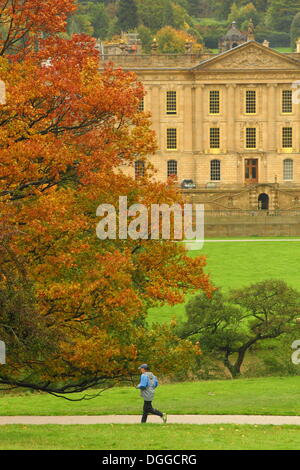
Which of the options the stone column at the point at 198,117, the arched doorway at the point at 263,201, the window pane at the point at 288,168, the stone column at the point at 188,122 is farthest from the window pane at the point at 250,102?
the arched doorway at the point at 263,201

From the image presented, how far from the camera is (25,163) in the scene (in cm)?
2488

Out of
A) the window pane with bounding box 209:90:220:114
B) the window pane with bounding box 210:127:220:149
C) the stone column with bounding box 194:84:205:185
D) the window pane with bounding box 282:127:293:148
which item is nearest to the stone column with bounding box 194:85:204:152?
the stone column with bounding box 194:84:205:185

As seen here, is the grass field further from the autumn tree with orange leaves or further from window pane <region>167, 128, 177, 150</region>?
window pane <region>167, 128, 177, 150</region>

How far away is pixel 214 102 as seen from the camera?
112 m

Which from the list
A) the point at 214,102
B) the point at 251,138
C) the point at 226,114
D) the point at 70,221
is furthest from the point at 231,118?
the point at 70,221

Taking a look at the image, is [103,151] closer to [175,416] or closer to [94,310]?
[94,310]

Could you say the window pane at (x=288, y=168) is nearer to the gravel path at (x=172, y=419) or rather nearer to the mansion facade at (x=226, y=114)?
the mansion facade at (x=226, y=114)

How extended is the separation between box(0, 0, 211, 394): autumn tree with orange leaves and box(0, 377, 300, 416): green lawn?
2018mm

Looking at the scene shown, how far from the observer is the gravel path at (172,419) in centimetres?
2622

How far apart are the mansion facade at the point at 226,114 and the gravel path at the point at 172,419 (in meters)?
82.4

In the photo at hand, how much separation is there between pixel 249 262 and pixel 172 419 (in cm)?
3751

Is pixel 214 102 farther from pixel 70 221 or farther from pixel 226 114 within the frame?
pixel 70 221

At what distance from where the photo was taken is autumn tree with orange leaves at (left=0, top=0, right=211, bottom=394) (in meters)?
24.9
